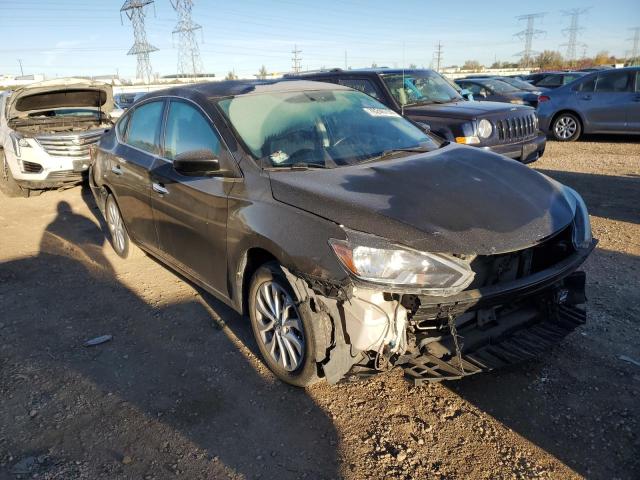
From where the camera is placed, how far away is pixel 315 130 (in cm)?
358

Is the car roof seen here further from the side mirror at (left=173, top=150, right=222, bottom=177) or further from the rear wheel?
the rear wheel

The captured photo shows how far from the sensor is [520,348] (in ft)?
9.12

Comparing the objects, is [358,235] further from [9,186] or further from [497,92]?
[497,92]

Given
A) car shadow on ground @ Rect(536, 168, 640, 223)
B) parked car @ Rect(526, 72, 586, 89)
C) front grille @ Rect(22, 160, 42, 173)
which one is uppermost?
parked car @ Rect(526, 72, 586, 89)

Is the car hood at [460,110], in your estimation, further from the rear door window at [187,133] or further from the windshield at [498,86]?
the windshield at [498,86]

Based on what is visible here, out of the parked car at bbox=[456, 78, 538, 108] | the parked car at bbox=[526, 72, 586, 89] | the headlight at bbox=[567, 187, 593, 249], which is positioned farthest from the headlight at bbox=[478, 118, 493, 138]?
the parked car at bbox=[526, 72, 586, 89]

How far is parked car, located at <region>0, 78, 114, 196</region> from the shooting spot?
8.21 meters

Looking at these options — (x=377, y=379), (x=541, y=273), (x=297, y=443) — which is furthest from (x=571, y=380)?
(x=297, y=443)

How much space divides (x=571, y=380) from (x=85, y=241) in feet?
18.1

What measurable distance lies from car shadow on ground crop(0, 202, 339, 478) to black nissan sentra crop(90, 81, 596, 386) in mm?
303

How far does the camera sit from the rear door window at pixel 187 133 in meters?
3.47

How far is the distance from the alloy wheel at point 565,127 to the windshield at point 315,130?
31.1ft

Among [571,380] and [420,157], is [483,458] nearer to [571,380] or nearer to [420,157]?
[571,380]

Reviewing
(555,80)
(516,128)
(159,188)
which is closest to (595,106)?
(516,128)
